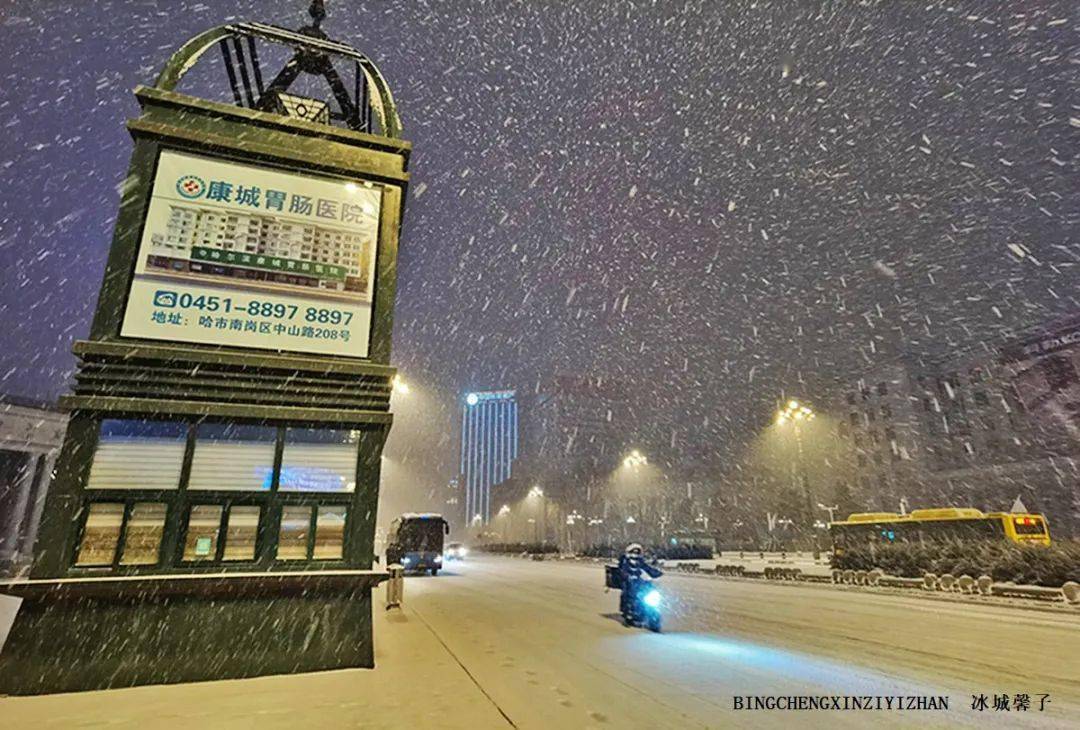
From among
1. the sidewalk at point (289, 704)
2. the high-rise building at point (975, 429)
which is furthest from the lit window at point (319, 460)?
the high-rise building at point (975, 429)

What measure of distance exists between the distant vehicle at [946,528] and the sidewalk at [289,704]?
2634 cm

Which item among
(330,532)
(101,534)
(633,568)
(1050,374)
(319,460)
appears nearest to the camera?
(101,534)

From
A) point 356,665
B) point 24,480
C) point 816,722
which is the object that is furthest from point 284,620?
point 24,480

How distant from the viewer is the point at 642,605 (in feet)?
33.9

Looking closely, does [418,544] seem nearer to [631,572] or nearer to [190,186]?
[631,572]

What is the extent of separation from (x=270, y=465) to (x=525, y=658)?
4.65 metres

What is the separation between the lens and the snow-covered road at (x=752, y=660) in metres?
5.09

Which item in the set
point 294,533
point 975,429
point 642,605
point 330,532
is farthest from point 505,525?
point 294,533

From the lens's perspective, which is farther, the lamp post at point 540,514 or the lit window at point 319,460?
the lamp post at point 540,514

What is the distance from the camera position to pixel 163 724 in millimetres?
4797

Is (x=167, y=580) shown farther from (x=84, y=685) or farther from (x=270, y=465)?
(x=270, y=465)

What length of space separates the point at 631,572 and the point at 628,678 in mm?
4642

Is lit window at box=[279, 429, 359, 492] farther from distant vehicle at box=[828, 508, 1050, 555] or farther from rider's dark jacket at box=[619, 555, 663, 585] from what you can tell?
distant vehicle at box=[828, 508, 1050, 555]

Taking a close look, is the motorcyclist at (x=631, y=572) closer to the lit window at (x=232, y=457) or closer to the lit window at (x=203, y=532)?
the lit window at (x=232, y=457)
